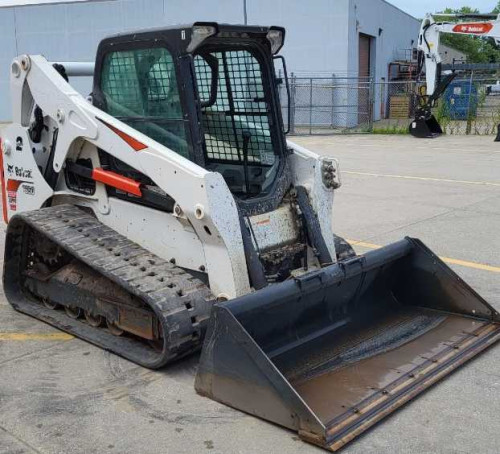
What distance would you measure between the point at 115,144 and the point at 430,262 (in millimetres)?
2556

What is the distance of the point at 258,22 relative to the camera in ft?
93.5

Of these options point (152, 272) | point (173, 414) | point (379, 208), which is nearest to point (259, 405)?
point (173, 414)

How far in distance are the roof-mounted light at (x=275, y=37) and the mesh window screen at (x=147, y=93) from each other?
908 mm

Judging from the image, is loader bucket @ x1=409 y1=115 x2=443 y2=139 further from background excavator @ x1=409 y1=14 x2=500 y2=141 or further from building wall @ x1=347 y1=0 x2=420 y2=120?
building wall @ x1=347 y1=0 x2=420 y2=120

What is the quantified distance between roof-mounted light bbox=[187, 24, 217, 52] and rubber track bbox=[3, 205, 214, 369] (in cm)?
139

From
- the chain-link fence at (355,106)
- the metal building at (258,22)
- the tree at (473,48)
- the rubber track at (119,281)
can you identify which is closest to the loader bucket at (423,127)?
the chain-link fence at (355,106)

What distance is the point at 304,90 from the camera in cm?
2734

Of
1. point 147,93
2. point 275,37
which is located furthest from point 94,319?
point 275,37

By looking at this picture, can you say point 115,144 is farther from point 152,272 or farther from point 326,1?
point 326,1

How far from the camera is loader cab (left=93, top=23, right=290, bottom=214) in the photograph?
4746 millimetres

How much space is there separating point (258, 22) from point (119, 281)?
Answer: 2576 cm

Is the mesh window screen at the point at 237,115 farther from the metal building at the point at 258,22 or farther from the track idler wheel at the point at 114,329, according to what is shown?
the metal building at the point at 258,22

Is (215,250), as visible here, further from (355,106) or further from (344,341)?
(355,106)

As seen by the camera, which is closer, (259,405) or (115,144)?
(259,405)
